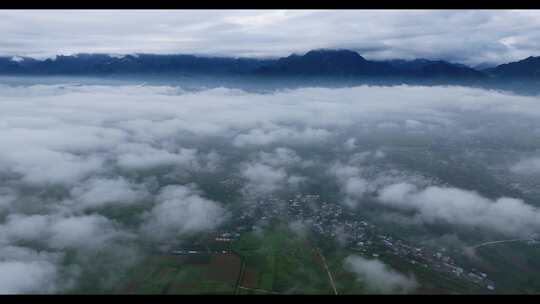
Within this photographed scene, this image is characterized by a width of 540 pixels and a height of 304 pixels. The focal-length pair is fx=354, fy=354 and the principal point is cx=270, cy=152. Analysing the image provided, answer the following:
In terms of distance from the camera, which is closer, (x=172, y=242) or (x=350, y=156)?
(x=172, y=242)

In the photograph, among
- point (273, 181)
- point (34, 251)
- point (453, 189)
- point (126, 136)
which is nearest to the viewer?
point (34, 251)

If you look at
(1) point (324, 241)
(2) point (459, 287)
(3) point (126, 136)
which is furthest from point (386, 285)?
(3) point (126, 136)

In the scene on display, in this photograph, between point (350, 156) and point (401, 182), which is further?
point (350, 156)

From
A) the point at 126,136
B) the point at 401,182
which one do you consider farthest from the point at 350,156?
the point at 126,136

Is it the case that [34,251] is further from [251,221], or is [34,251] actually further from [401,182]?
[401,182]

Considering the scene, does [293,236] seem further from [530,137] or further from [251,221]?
[530,137]

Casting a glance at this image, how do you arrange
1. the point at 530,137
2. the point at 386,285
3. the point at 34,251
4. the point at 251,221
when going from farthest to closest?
the point at 530,137 → the point at 251,221 → the point at 34,251 → the point at 386,285
